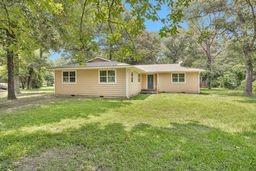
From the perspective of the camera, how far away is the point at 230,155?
5.14 meters

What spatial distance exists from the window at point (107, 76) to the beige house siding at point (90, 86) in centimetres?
30

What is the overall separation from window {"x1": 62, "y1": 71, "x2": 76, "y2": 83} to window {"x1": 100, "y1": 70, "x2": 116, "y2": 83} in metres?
2.41

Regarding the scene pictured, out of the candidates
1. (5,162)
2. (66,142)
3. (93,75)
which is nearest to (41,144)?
(66,142)

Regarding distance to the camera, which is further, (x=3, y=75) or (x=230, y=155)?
(x=3, y=75)

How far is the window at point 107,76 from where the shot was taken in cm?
1795

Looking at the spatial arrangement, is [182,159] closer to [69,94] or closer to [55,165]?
[55,165]

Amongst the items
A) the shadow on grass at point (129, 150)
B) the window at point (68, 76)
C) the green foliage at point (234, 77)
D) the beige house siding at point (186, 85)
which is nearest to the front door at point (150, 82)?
the beige house siding at point (186, 85)

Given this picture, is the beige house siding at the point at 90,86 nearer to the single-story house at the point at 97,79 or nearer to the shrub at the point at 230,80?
the single-story house at the point at 97,79

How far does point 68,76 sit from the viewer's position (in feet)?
63.4

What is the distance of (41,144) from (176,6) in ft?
14.3

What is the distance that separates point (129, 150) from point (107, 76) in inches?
510

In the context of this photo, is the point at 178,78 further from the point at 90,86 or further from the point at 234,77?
the point at 234,77

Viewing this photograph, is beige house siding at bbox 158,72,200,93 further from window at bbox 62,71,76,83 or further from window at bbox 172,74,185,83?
window at bbox 62,71,76,83

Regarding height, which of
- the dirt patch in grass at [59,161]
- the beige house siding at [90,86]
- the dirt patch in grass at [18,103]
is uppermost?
the beige house siding at [90,86]
